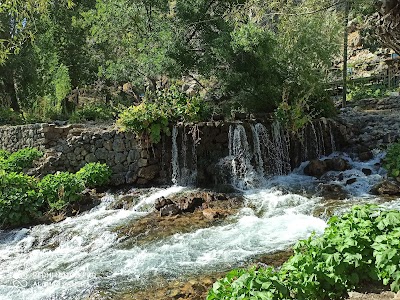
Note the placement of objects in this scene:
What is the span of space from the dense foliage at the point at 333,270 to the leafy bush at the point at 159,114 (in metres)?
6.59

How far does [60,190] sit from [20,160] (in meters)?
2.18

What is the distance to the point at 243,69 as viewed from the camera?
1014 cm

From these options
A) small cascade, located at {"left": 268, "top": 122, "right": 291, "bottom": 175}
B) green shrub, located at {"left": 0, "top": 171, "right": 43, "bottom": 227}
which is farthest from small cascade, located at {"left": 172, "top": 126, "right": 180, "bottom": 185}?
green shrub, located at {"left": 0, "top": 171, "right": 43, "bottom": 227}

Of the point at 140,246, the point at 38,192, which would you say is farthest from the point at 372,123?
the point at 38,192

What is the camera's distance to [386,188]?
25.9ft

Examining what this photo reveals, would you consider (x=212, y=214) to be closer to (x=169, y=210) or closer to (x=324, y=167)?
(x=169, y=210)

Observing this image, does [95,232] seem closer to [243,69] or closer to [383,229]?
[383,229]

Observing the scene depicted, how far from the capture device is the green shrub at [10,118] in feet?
39.3

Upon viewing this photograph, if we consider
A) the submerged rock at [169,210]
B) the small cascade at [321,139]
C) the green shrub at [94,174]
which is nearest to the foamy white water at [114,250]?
the submerged rock at [169,210]

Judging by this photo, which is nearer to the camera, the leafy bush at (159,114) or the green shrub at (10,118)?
the leafy bush at (159,114)

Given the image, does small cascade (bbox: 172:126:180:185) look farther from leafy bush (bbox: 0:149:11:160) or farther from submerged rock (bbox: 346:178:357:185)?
leafy bush (bbox: 0:149:11:160)

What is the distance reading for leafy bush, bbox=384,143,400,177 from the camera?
27.8ft

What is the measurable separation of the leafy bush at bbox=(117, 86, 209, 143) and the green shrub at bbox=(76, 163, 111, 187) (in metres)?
1.13

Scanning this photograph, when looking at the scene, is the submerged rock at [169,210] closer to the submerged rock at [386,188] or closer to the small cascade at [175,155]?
the small cascade at [175,155]
